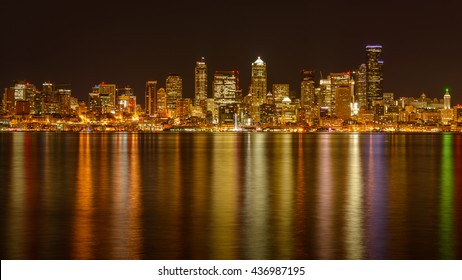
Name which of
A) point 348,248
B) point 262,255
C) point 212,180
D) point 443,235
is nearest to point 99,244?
point 262,255

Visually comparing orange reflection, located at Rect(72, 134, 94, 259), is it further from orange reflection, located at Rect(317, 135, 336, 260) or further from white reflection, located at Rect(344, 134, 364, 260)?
white reflection, located at Rect(344, 134, 364, 260)

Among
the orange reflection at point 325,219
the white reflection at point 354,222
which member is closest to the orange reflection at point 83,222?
the orange reflection at point 325,219

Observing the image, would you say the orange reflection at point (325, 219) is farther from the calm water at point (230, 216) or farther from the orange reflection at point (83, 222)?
the orange reflection at point (83, 222)

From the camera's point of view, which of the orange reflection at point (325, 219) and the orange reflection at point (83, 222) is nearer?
the orange reflection at point (83, 222)

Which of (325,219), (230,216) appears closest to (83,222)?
(230,216)

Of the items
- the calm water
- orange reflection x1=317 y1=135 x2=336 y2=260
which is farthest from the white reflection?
orange reflection x1=317 y1=135 x2=336 y2=260

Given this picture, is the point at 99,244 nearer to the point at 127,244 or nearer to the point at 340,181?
the point at 127,244

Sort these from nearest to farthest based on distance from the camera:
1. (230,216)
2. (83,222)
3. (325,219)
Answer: (83,222), (325,219), (230,216)

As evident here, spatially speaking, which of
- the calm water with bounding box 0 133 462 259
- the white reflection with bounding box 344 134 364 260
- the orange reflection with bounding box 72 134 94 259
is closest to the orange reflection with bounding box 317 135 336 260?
the calm water with bounding box 0 133 462 259

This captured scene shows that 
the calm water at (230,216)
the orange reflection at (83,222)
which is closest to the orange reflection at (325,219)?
the calm water at (230,216)

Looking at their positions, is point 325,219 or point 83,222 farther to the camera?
point 325,219

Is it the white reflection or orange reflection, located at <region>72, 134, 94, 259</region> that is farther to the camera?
the white reflection

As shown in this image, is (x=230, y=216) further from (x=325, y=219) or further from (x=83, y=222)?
(x=83, y=222)
